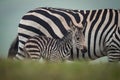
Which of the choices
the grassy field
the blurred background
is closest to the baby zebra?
the blurred background

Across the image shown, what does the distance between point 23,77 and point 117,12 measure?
1.40 metres

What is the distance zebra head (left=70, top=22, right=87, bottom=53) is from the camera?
261cm

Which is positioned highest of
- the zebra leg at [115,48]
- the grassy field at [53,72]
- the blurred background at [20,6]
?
the blurred background at [20,6]

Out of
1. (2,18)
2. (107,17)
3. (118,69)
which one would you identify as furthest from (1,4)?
(118,69)

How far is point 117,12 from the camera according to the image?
2.70 m

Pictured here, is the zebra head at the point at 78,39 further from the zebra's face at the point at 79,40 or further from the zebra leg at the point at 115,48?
the zebra leg at the point at 115,48

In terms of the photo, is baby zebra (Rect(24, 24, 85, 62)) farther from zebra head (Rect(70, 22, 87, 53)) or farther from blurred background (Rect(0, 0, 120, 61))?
blurred background (Rect(0, 0, 120, 61))

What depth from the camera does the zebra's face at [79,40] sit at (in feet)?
8.57

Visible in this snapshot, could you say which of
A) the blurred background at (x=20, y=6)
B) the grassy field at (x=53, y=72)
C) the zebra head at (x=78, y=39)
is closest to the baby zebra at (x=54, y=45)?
the zebra head at (x=78, y=39)

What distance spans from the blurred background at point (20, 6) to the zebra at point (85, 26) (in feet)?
0.11

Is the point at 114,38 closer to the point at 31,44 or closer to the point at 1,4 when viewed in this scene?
the point at 31,44

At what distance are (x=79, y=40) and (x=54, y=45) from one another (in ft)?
0.61

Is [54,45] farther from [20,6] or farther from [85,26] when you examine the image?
[20,6]

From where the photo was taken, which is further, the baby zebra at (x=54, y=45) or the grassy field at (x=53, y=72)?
the baby zebra at (x=54, y=45)
